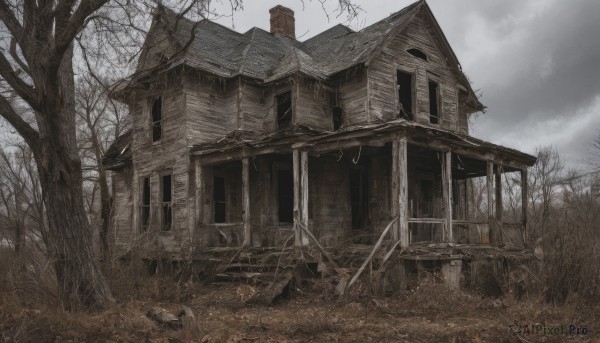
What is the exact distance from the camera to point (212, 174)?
16312 millimetres

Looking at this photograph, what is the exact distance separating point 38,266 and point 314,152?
7166 mm

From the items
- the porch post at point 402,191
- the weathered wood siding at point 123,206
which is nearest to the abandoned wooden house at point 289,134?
the weathered wood siding at point 123,206

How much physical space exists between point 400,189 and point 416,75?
20.7 ft

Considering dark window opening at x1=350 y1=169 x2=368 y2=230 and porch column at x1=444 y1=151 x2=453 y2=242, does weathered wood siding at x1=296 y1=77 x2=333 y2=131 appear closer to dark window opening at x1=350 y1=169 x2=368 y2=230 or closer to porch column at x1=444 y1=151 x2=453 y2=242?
dark window opening at x1=350 y1=169 x2=368 y2=230

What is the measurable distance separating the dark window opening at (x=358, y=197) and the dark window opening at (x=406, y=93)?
7.98 feet

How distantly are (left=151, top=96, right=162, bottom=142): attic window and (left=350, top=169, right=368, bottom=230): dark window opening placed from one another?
685 centimetres

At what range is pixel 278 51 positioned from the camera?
774 inches

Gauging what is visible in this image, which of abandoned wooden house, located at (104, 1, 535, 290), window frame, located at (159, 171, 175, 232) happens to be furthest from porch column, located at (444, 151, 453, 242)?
window frame, located at (159, 171, 175, 232)

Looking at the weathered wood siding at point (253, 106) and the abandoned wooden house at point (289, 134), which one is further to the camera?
the weathered wood siding at point (253, 106)

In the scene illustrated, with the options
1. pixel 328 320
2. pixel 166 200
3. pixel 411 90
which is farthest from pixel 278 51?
pixel 328 320

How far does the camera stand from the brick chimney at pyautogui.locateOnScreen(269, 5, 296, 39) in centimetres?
2162

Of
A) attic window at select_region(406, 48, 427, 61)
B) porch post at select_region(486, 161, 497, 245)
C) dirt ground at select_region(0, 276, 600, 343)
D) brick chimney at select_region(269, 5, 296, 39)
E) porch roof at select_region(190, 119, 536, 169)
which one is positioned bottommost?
dirt ground at select_region(0, 276, 600, 343)

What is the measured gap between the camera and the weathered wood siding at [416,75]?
1574 cm

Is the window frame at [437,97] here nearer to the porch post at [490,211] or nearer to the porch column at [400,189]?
the porch post at [490,211]
